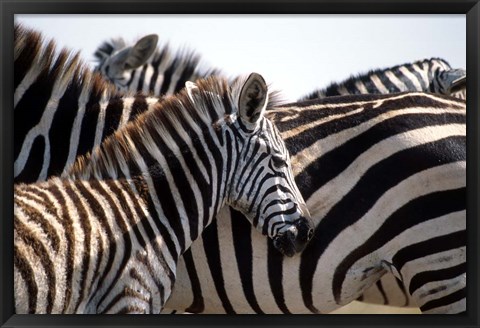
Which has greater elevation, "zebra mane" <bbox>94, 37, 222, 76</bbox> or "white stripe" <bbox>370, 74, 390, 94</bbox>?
"zebra mane" <bbox>94, 37, 222, 76</bbox>

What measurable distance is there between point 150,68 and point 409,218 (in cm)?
414

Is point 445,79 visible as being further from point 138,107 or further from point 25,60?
point 25,60

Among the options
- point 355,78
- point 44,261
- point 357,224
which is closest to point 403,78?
point 355,78

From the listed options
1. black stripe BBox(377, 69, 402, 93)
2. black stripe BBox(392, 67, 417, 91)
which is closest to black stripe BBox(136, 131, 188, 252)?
black stripe BBox(377, 69, 402, 93)

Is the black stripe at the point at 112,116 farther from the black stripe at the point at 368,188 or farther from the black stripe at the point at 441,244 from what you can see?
the black stripe at the point at 441,244

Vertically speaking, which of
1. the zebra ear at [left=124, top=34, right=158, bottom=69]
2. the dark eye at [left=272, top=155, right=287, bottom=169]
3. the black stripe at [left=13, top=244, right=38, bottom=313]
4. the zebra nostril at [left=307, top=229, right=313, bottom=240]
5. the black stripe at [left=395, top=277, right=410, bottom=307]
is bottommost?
the black stripe at [left=395, top=277, right=410, bottom=307]

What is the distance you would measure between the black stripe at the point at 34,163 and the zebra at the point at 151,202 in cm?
41

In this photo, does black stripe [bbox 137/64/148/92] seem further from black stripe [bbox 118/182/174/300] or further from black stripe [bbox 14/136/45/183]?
black stripe [bbox 118/182/174/300]

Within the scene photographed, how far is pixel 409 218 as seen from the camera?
15.0 ft

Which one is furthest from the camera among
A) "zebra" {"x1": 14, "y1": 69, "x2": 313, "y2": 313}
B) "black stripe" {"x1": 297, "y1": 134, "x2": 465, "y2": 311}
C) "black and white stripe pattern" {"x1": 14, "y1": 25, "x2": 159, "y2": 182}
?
"black and white stripe pattern" {"x1": 14, "y1": 25, "x2": 159, "y2": 182}

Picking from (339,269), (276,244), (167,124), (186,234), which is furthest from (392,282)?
(167,124)

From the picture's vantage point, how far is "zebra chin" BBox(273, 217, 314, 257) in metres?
4.27

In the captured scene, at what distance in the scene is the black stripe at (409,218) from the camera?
4531mm

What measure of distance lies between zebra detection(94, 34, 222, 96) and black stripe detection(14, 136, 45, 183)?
8.96ft
